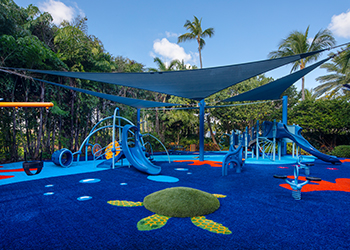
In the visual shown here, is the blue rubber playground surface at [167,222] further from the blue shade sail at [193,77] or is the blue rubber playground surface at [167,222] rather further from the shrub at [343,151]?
the shrub at [343,151]

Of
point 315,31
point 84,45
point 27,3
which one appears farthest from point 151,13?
point 315,31

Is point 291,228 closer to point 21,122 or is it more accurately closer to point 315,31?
point 21,122

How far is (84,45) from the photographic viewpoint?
735cm

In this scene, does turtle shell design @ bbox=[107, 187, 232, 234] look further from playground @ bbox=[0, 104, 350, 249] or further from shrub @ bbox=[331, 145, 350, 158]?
shrub @ bbox=[331, 145, 350, 158]

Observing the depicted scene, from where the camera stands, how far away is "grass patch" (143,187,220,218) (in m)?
2.15

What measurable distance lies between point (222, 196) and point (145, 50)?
37.1 ft

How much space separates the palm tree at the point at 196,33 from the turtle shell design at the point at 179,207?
478 inches

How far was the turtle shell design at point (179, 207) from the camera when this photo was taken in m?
1.88

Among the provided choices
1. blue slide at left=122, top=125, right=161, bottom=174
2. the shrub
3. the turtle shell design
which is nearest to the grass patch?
the turtle shell design

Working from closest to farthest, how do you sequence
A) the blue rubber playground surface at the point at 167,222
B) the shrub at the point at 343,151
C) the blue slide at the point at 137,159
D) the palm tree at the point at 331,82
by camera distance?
the blue rubber playground surface at the point at 167,222
the blue slide at the point at 137,159
the shrub at the point at 343,151
the palm tree at the point at 331,82

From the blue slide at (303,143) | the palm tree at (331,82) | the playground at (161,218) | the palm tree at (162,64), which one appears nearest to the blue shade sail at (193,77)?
the playground at (161,218)

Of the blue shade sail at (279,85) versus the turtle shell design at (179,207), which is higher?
the blue shade sail at (279,85)

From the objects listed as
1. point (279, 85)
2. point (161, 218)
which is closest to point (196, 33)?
point (279, 85)

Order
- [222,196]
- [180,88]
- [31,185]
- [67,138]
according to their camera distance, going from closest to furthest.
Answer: [222,196], [31,185], [180,88], [67,138]
